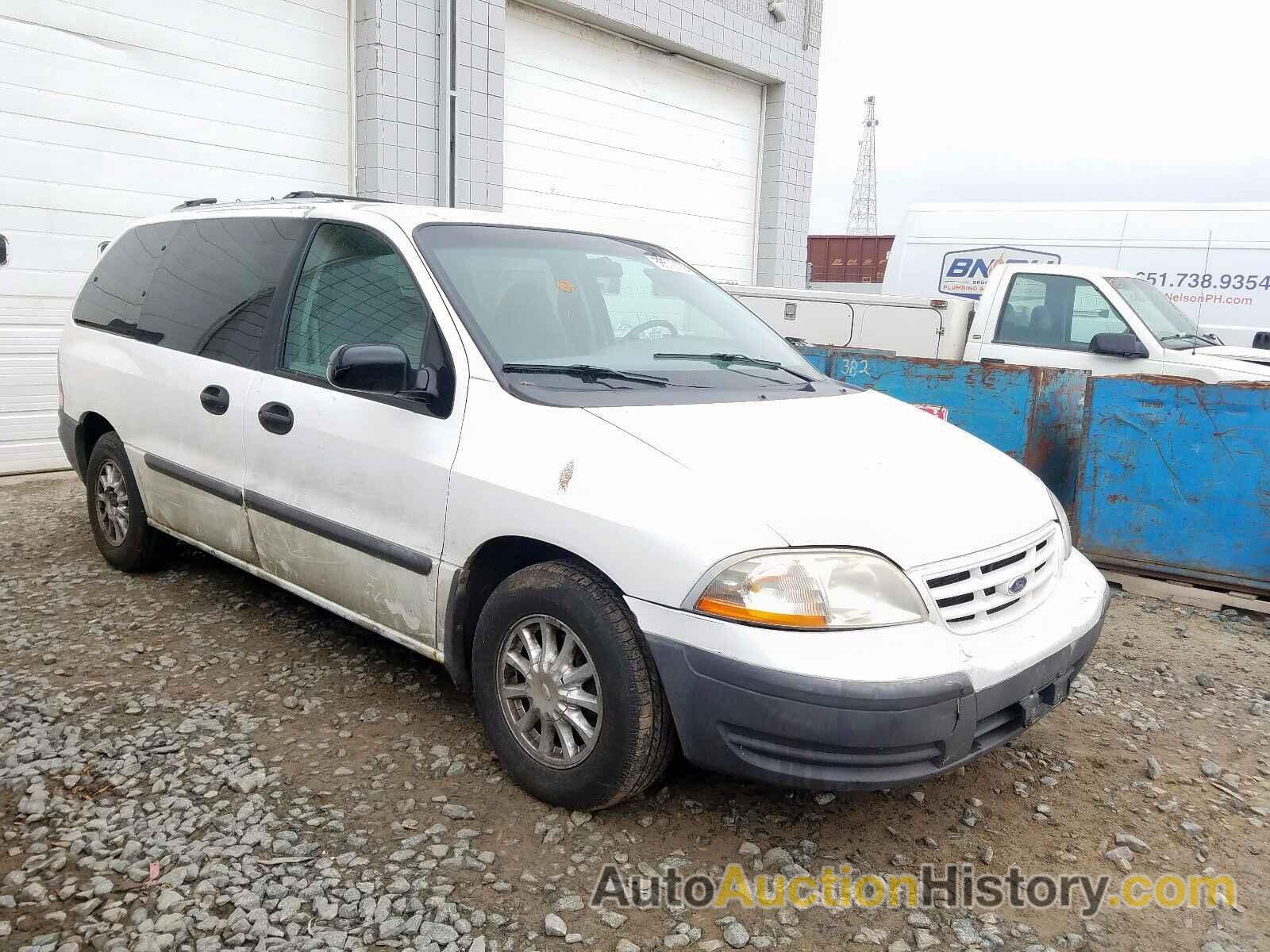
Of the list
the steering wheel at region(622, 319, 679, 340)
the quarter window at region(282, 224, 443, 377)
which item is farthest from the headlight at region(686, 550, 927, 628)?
the steering wheel at region(622, 319, 679, 340)

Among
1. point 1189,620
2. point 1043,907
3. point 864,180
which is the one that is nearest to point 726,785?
point 1043,907

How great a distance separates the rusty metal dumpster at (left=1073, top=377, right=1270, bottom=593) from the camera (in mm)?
5027

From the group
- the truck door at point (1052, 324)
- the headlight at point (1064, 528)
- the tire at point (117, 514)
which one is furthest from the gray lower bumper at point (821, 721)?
the truck door at point (1052, 324)

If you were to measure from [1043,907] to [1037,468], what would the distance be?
3.64 meters

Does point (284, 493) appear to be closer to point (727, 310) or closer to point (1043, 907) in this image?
point (727, 310)

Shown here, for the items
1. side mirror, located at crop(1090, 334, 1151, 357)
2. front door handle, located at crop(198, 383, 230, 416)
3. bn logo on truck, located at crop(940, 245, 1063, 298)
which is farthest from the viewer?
bn logo on truck, located at crop(940, 245, 1063, 298)

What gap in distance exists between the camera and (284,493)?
362 centimetres

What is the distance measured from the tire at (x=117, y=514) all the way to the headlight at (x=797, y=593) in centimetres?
336

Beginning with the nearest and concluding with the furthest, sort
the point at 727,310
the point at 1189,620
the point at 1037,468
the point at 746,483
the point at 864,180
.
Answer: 1. the point at 746,483
2. the point at 727,310
3. the point at 1189,620
4. the point at 1037,468
5. the point at 864,180

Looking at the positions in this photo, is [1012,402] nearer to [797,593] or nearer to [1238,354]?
[1238,354]

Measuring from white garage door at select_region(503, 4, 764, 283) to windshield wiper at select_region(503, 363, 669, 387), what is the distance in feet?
22.9

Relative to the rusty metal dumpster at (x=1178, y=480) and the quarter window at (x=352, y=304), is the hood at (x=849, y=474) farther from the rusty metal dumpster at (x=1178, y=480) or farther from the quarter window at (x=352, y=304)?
the rusty metal dumpster at (x=1178, y=480)

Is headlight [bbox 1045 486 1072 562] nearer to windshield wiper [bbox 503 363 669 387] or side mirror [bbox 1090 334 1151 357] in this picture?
windshield wiper [bbox 503 363 669 387]

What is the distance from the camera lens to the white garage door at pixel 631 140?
9.67m
